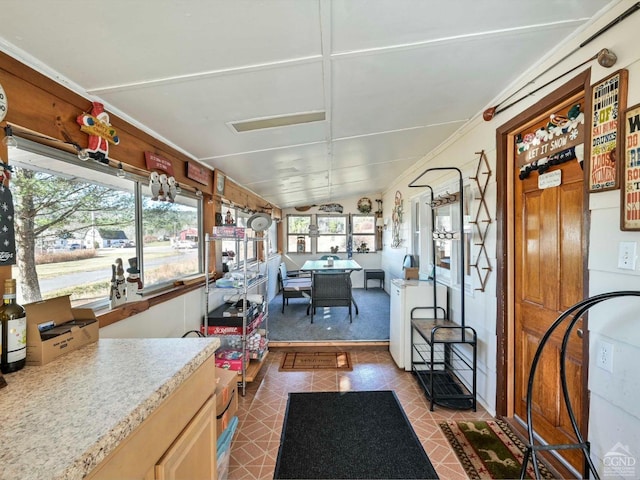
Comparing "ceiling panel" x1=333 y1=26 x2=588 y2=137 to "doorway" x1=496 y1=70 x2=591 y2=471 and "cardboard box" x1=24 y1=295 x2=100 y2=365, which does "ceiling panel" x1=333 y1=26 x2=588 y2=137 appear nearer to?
"doorway" x1=496 y1=70 x2=591 y2=471

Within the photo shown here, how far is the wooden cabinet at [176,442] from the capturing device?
28.7 inches

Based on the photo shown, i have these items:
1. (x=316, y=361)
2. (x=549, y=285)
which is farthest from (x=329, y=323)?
(x=549, y=285)

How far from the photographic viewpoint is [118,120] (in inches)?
67.9

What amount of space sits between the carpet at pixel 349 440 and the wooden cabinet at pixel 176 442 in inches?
30.5

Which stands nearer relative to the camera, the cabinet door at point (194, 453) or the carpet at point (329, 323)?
the cabinet door at point (194, 453)

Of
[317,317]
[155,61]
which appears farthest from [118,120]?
[317,317]

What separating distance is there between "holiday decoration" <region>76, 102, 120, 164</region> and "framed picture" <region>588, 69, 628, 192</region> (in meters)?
2.39

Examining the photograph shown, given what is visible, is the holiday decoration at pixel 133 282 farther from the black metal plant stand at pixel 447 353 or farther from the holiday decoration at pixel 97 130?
the black metal plant stand at pixel 447 353

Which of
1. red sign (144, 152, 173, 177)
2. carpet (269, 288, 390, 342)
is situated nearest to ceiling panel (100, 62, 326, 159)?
red sign (144, 152, 173, 177)

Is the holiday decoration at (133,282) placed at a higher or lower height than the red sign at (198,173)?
lower

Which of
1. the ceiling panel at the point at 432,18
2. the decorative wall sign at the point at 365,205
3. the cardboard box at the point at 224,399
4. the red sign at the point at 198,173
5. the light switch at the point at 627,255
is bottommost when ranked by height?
the cardboard box at the point at 224,399

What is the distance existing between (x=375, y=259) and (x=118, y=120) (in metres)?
6.42

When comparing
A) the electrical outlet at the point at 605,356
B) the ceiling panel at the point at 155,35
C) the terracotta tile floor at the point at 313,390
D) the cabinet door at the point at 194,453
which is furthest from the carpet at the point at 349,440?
the ceiling panel at the point at 155,35

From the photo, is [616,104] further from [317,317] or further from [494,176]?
[317,317]
